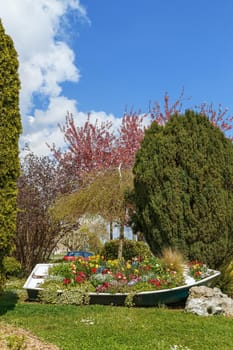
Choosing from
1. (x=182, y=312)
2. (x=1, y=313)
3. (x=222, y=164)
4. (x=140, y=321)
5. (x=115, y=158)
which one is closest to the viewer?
(x=140, y=321)

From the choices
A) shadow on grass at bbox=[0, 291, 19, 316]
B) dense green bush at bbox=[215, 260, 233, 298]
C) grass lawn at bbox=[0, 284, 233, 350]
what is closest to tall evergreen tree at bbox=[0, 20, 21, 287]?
shadow on grass at bbox=[0, 291, 19, 316]

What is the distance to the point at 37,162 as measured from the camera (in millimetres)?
13938

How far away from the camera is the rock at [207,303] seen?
6.68 m

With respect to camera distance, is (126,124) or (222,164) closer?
(222,164)

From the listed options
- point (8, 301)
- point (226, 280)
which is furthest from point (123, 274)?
point (226, 280)

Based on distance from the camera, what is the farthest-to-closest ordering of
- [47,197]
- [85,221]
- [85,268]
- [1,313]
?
1. [47,197]
2. [85,221]
3. [85,268]
4. [1,313]

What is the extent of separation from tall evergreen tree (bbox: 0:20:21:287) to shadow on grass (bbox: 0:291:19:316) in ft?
2.74

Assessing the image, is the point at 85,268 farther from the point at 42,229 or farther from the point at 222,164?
the point at 42,229

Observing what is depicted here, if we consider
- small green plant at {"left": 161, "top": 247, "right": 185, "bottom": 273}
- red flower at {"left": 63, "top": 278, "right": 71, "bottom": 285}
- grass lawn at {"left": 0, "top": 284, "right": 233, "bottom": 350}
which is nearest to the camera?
grass lawn at {"left": 0, "top": 284, "right": 233, "bottom": 350}

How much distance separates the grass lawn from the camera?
15.3ft

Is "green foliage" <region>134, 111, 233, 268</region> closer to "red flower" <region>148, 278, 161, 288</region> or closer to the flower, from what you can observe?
the flower

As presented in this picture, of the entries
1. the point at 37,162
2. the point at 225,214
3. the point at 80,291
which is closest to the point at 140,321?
the point at 80,291

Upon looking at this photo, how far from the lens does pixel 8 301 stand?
24.9 feet

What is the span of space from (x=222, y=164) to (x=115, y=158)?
10035 millimetres
